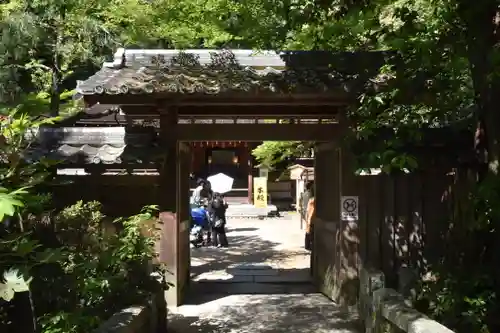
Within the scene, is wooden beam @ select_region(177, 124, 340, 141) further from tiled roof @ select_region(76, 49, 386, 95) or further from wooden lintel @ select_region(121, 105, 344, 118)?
tiled roof @ select_region(76, 49, 386, 95)

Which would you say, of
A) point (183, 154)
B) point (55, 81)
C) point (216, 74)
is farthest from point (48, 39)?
point (216, 74)

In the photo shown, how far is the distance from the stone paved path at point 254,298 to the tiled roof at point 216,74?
10.2 ft

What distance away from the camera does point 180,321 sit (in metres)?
7.74

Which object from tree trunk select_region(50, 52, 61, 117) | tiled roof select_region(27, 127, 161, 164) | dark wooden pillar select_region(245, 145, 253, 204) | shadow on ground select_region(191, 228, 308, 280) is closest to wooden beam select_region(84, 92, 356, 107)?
tiled roof select_region(27, 127, 161, 164)

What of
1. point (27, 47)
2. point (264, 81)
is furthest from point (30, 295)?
point (27, 47)

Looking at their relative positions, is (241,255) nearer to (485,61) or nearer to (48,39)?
(48,39)

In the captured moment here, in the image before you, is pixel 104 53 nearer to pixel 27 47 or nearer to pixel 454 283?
pixel 27 47

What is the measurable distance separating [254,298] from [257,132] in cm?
278

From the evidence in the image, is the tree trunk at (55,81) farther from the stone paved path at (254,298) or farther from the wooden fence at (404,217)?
the wooden fence at (404,217)

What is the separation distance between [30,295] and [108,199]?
4350mm

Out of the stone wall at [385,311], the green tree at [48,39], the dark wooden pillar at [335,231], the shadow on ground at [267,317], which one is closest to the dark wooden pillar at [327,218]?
the dark wooden pillar at [335,231]

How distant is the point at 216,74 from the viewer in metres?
7.72

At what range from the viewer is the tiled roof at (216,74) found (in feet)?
23.6

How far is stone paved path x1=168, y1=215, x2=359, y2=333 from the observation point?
24.7 ft
